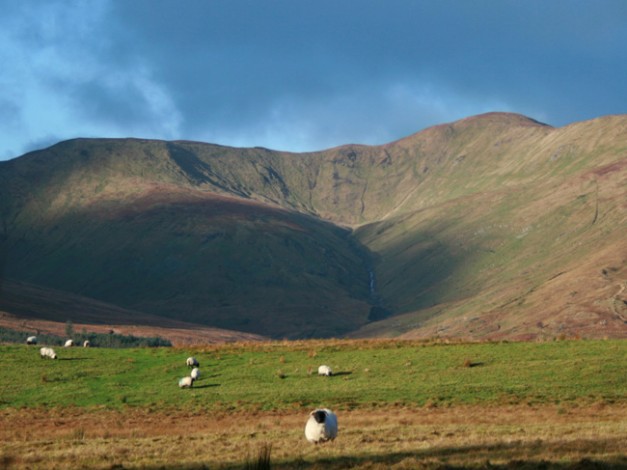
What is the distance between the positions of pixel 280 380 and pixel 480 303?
534 feet

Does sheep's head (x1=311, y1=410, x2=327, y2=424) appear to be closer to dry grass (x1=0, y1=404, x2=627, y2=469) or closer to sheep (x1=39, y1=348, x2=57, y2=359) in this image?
dry grass (x1=0, y1=404, x2=627, y2=469)

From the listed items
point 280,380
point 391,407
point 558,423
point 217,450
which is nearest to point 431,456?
point 217,450

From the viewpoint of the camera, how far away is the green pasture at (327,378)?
3506 centimetres

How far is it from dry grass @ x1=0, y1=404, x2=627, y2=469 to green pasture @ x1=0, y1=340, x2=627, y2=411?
2.47 metres

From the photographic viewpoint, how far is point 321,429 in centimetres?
2342

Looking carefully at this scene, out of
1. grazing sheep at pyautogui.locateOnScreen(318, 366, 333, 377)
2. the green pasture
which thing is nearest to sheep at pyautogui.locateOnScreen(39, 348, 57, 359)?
the green pasture

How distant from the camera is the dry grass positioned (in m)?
19.9

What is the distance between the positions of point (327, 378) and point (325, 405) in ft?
19.2

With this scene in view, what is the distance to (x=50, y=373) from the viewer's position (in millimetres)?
43500

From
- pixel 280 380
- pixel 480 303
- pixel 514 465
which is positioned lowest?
pixel 514 465

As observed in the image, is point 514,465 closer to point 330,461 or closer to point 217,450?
point 330,461

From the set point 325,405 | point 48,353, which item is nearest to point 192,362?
point 48,353

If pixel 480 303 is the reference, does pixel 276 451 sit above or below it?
below

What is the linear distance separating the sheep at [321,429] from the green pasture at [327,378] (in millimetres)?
9771
